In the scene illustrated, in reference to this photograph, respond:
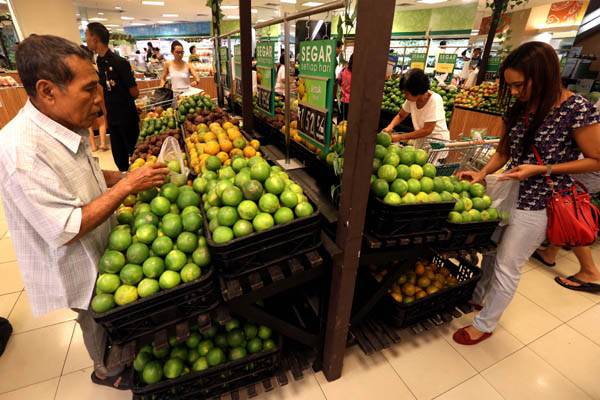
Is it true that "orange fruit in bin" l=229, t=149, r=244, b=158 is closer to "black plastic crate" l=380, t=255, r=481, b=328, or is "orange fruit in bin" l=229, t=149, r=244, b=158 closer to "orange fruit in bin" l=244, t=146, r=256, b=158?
"orange fruit in bin" l=244, t=146, r=256, b=158

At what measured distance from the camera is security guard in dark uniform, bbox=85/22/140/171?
3.53 metres

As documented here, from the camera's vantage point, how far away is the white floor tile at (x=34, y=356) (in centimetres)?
200

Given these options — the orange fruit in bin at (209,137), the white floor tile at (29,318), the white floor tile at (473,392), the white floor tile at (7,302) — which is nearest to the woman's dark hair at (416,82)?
the orange fruit in bin at (209,137)

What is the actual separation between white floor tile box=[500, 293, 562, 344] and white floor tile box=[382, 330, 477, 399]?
0.63m

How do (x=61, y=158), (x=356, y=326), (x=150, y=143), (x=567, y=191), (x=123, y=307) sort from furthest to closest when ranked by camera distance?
(x=150, y=143)
(x=356, y=326)
(x=567, y=191)
(x=61, y=158)
(x=123, y=307)

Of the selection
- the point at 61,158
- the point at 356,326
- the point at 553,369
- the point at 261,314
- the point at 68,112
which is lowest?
the point at 553,369

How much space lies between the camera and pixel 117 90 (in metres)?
3.86

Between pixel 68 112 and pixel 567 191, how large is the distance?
104 inches

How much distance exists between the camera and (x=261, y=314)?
5.22ft

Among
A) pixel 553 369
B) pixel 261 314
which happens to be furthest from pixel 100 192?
pixel 553 369

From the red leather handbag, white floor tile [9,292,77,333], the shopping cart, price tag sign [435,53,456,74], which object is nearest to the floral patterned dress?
the red leather handbag

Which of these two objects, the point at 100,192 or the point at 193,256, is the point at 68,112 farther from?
the point at 193,256

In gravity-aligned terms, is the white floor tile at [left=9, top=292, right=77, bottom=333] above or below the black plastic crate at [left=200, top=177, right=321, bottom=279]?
below

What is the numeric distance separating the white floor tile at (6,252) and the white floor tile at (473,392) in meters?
4.09
